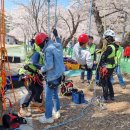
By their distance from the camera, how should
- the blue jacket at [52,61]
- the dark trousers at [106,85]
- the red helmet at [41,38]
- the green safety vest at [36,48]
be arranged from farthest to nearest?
the dark trousers at [106,85]
the green safety vest at [36,48]
the red helmet at [41,38]
the blue jacket at [52,61]

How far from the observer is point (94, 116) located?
21.6 feet

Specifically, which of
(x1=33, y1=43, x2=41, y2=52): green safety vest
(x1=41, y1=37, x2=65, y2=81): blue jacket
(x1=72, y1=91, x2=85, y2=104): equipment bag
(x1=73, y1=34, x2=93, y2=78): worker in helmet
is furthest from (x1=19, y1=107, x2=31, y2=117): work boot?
(x1=73, y1=34, x2=93, y2=78): worker in helmet

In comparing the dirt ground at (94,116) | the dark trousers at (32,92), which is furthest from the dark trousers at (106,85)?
the dark trousers at (32,92)

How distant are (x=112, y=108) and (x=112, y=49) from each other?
138 cm

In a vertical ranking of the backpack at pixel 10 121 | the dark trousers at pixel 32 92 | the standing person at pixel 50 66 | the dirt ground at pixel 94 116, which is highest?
the standing person at pixel 50 66

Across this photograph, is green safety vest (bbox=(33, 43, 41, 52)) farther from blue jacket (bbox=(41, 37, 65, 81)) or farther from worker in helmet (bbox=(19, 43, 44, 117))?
blue jacket (bbox=(41, 37, 65, 81))

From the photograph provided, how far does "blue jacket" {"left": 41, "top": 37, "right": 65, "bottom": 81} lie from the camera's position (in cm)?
582

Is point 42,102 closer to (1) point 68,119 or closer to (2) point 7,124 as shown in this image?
(1) point 68,119

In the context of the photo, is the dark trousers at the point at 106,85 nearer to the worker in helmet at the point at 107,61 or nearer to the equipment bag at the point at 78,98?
the worker in helmet at the point at 107,61

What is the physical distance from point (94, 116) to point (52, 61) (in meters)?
1.62

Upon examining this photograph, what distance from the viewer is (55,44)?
19.9 ft

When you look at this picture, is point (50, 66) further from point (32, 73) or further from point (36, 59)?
point (32, 73)

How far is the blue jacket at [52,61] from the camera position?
5824 mm

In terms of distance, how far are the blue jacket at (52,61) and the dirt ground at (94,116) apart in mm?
997
